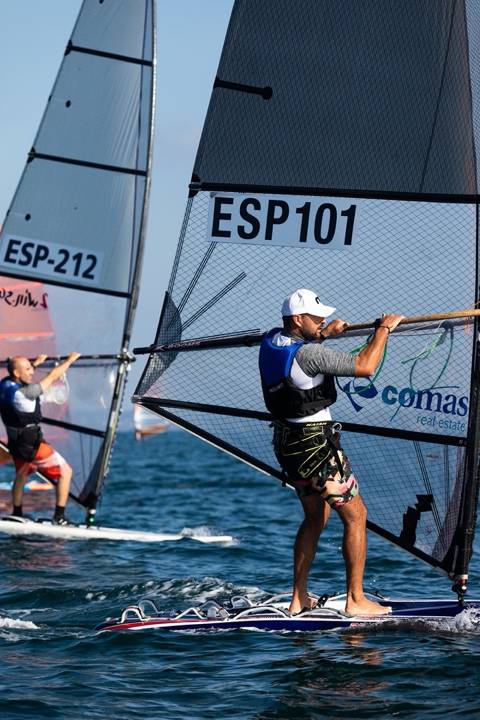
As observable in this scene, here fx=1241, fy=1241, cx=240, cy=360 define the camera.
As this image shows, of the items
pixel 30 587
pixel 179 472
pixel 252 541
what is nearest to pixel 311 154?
pixel 30 587

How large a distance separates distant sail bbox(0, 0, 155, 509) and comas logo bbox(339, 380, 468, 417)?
6499mm

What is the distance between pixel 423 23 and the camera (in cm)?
855

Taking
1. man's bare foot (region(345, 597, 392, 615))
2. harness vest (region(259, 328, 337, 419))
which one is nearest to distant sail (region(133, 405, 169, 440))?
man's bare foot (region(345, 597, 392, 615))

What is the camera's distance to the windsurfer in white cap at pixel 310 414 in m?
7.65

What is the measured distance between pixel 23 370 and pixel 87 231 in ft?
7.22

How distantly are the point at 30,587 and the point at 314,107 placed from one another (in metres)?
4.41

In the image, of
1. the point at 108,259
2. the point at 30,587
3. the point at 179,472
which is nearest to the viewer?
the point at 30,587

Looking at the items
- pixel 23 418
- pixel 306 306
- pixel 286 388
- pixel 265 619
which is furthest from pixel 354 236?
pixel 23 418

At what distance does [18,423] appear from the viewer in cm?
1376

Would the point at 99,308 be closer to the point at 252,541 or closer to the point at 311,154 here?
the point at 252,541

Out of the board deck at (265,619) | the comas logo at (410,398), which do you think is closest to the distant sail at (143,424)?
the comas logo at (410,398)

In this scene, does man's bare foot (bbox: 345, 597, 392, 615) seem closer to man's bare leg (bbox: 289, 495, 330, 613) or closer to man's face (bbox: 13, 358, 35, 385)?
man's bare leg (bbox: 289, 495, 330, 613)

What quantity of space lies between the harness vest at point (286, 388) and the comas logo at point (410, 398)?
937 mm

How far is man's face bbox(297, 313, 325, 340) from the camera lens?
25.3ft
